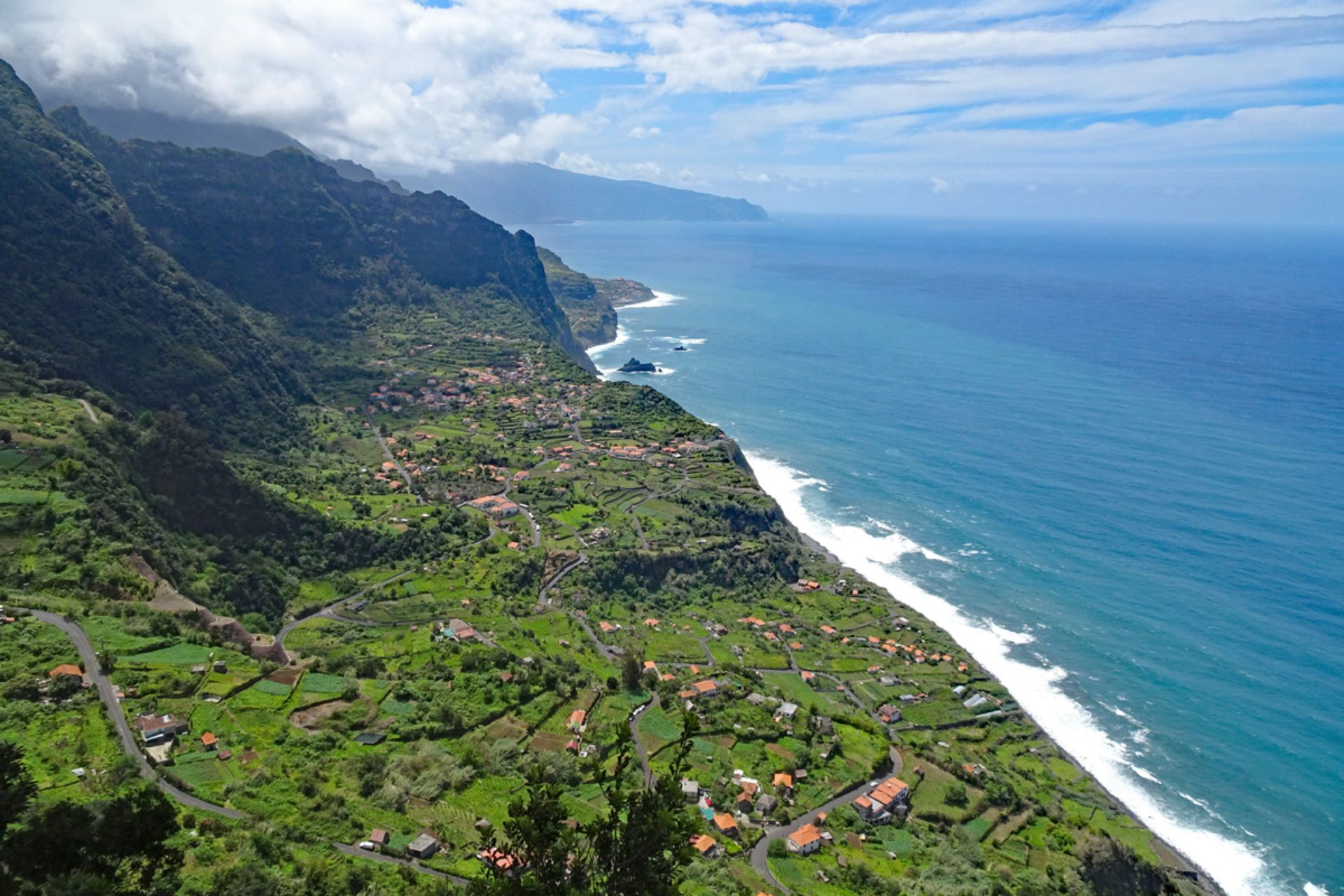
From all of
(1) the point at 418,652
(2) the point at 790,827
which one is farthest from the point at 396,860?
(1) the point at 418,652

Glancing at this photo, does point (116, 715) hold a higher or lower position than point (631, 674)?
higher

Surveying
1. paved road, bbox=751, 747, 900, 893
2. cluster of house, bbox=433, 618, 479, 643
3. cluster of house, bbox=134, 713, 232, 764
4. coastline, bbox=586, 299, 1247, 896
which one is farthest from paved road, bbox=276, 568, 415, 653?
coastline, bbox=586, 299, 1247, 896

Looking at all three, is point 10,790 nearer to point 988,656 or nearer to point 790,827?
point 790,827

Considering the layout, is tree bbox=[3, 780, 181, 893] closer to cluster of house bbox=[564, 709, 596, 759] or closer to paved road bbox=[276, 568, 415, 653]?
cluster of house bbox=[564, 709, 596, 759]

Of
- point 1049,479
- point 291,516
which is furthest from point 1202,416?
point 291,516

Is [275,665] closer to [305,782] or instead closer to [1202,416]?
[305,782]

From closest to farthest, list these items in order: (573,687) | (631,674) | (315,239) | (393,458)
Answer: (573,687), (631,674), (393,458), (315,239)

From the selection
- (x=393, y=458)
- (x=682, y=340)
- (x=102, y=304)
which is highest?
(x=102, y=304)
